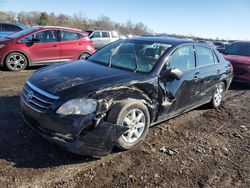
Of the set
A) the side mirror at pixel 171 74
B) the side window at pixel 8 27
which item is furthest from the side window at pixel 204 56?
the side window at pixel 8 27

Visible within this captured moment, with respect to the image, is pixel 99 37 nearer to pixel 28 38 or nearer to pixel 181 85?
pixel 28 38

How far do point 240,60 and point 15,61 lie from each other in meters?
7.71

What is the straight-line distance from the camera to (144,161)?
3.71m

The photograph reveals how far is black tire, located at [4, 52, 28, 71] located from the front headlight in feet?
21.3

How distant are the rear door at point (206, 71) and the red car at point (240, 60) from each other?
3.31m

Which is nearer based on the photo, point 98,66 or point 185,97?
point 98,66

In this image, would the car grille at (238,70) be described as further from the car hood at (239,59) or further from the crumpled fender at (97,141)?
the crumpled fender at (97,141)

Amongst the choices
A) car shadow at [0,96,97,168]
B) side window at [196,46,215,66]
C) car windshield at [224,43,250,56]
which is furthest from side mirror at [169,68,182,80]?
car windshield at [224,43,250,56]

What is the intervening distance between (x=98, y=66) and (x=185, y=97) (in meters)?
1.72

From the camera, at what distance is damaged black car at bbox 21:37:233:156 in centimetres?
334

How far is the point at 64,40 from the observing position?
396 inches

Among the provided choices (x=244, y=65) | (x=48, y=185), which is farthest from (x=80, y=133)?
(x=244, y=65)

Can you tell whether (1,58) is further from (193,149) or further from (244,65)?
(244,65)

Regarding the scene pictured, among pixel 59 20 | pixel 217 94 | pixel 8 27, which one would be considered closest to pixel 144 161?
pixel 217 94
